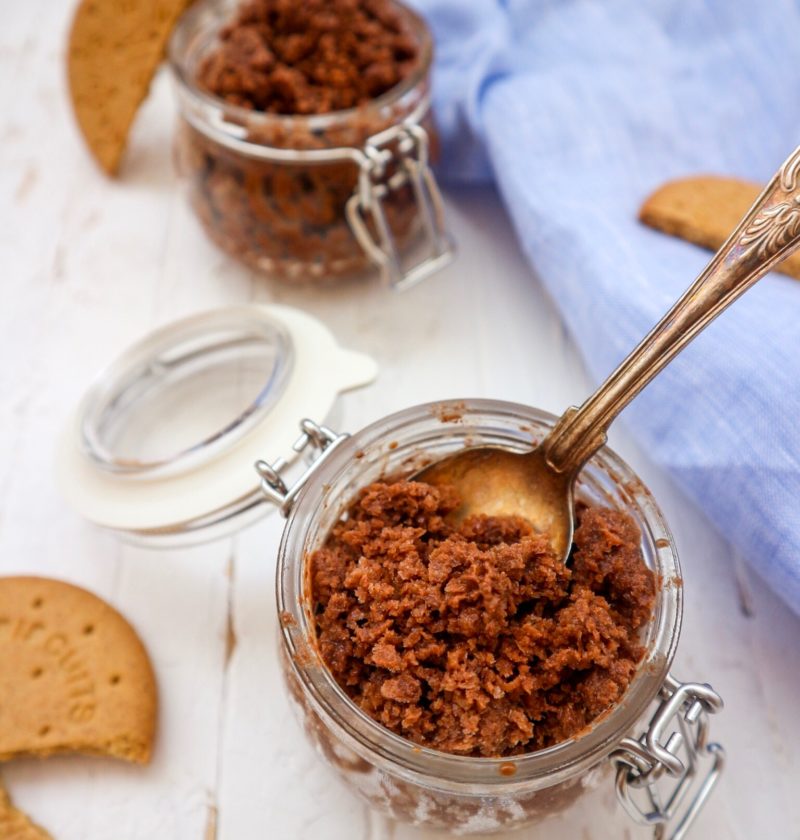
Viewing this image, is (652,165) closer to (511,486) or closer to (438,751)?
(511,486)

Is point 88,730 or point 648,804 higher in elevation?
point 648,804

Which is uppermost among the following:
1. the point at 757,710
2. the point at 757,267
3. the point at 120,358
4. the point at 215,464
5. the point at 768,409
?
the point at 757,267

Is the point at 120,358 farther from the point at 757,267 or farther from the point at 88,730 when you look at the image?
the point at 757,267

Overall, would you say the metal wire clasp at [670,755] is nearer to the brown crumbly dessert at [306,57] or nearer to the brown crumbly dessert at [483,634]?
the brown crumbly dessert at [483,634]

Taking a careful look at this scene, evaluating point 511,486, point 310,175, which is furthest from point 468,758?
point 310,175

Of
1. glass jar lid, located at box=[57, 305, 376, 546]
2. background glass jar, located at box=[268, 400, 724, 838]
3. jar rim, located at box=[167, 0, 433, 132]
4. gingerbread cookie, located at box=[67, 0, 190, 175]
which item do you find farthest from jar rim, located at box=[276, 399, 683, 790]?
gingerbread cookie, located at box=[67, 0, 190, 175]

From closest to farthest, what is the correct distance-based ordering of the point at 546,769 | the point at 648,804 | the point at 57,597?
1. the point at 546,769
2. the point at 648,804
3. the point at 57,597

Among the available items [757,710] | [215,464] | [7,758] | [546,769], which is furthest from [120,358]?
[757,710]
